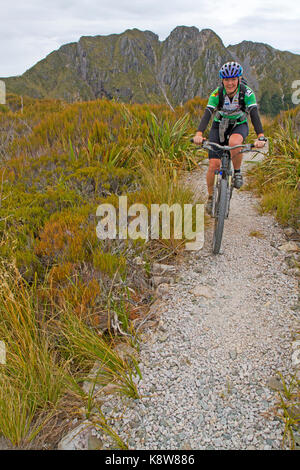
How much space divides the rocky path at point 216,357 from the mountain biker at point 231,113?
151cm

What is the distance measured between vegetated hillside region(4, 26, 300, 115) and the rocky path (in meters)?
137

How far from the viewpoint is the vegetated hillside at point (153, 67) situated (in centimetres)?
14075

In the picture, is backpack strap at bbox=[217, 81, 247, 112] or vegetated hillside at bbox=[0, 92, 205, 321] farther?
backpack strap at bbox=[217, 81, 247, 112]

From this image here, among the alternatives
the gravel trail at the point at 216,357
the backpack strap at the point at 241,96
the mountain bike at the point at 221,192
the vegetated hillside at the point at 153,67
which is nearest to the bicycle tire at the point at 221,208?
the mountain bike at the point at 221,192

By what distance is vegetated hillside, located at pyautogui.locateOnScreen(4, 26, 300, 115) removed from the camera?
141 meters

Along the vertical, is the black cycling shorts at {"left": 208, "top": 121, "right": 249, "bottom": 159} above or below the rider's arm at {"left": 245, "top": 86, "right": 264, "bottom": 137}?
below

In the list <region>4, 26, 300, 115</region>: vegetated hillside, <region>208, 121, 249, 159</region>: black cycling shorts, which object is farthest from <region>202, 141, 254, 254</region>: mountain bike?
<region>4, 26, 300, 115</region>: vegetated hillside

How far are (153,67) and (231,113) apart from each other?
194 metres

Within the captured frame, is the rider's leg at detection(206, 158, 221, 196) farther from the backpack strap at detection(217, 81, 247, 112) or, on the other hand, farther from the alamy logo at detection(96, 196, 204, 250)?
the backpack strap at detection(217, 81, 247, 112)

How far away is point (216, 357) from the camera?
289 centimetres

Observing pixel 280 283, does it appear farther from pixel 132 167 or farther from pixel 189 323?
pixel 132 167

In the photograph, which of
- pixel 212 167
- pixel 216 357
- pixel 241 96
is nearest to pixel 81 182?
pixel 212 167

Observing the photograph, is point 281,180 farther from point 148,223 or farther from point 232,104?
point 148,223
